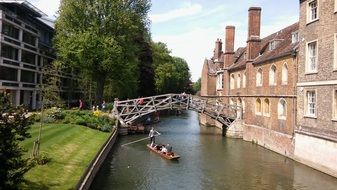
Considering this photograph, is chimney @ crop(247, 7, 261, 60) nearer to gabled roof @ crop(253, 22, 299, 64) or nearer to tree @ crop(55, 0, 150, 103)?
gabled roof @ crop(253, 22, 299, 64)

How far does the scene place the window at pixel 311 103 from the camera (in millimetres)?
24375

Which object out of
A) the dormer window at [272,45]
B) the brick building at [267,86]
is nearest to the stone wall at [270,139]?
the brick building at [267,86]

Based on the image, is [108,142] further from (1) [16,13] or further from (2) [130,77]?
(1) [16,13]

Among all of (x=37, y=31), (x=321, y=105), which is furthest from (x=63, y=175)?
(x=37, y=31)

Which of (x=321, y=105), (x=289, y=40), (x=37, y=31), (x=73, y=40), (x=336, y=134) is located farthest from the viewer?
(x=37, y=31)

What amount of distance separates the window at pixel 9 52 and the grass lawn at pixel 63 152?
1469cm

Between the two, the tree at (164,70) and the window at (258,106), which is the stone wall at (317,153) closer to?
the window at (258,106)

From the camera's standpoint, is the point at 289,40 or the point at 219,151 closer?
the point at 219,151

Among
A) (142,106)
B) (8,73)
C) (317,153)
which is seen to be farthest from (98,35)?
(317,153)

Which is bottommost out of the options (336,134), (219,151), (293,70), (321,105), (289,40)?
(219,151)

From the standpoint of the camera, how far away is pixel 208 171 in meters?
23.0

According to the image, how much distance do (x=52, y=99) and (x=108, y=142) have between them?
6516 millimetres

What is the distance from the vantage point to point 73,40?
42.0 m

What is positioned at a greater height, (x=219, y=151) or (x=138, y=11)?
(x=138, y=11)
